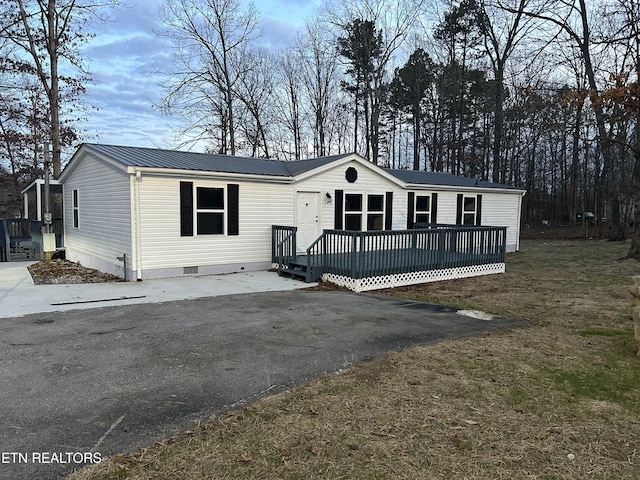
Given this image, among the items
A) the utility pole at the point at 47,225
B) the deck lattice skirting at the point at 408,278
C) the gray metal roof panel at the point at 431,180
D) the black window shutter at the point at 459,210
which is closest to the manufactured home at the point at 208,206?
the gray metal roof panel at the point at 431,180

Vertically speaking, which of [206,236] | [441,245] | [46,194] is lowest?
[441,245]

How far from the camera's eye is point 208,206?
10219 millimetres

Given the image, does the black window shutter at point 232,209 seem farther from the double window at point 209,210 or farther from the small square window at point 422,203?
the small square window at point 422,203

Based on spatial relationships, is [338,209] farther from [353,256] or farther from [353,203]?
[353,256]

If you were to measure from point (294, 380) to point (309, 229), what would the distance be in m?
8.19

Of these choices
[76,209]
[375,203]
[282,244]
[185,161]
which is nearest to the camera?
[185,161]

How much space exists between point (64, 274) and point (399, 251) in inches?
330

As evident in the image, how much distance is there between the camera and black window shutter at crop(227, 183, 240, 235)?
10.4 metres

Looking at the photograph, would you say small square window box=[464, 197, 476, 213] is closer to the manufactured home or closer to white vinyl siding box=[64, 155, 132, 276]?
the manufactured home

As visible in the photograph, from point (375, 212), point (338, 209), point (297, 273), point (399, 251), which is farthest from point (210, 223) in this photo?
point (375, 212)

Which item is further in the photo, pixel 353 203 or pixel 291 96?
pixel 291 96

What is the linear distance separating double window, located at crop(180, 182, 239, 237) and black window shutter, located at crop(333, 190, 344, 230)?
9.98ft

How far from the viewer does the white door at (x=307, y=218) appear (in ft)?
38.4

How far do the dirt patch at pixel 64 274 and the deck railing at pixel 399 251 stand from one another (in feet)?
15.8
